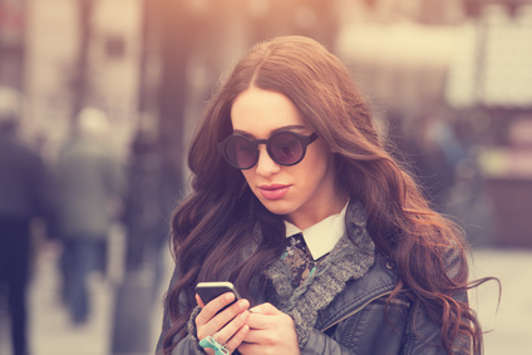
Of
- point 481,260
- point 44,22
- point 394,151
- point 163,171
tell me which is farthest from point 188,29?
point 44,22

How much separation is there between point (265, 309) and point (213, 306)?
0.12 meters

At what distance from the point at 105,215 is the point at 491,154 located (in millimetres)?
6643

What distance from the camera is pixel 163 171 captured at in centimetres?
897

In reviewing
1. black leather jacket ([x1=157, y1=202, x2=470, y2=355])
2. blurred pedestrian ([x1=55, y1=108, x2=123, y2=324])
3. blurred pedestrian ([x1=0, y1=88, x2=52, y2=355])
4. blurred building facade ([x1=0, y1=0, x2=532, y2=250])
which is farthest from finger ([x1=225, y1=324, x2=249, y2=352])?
blurred building facade ([x1=0, y1=0, x2=532, y2=250])

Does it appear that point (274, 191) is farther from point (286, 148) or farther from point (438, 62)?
point (438, 62)

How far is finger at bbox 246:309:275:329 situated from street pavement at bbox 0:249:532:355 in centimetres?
355

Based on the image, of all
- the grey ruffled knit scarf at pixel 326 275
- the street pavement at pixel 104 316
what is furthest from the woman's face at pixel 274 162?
the street pavement at pixel 104 316

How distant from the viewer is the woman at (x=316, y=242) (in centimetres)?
212

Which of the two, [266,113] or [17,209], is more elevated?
[266,113]

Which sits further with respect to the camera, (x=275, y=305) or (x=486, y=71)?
(x=486, y=71)

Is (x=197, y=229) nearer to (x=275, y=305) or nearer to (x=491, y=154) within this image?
(x=275, y=305)

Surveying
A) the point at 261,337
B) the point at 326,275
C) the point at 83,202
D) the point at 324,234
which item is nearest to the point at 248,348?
the point at 261,337

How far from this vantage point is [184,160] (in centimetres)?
1160

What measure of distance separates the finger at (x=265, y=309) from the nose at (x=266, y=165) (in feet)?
1.02
